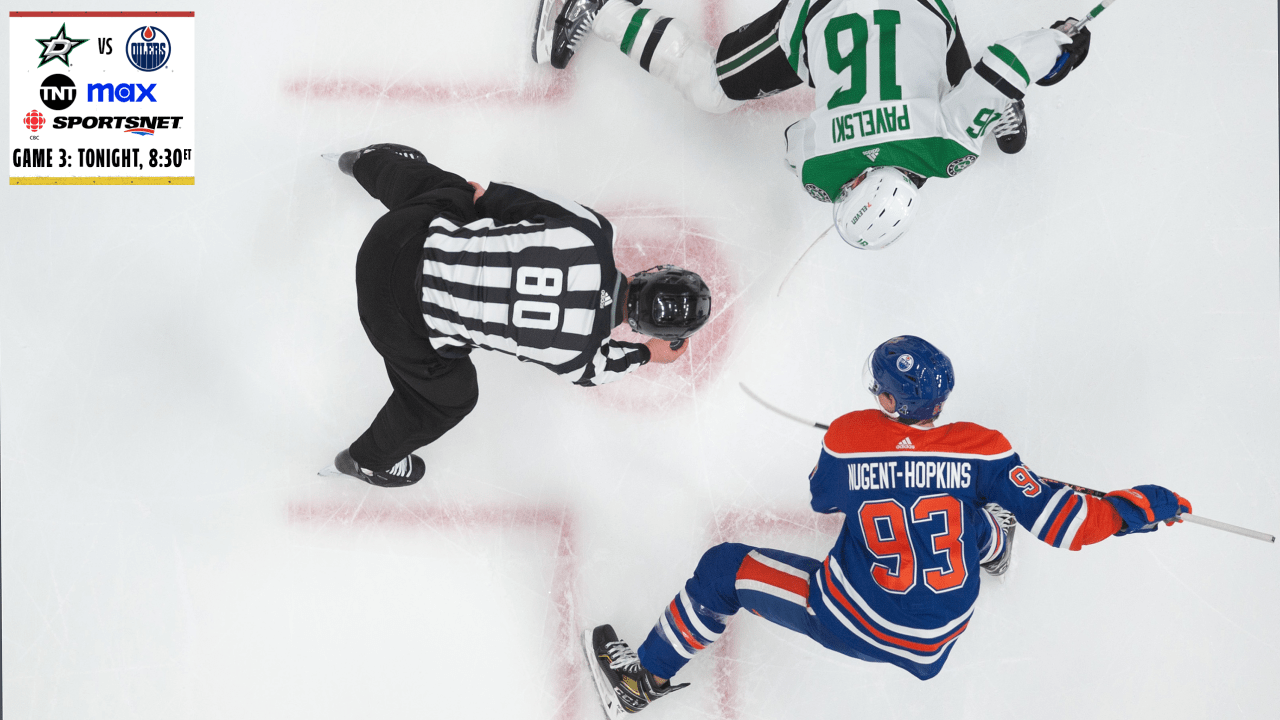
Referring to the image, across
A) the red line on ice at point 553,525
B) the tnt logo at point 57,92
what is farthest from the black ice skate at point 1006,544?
the tnt logo at point 57,92

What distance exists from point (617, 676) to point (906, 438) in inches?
63.1

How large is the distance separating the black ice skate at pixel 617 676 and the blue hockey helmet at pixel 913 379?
1481 millimetres

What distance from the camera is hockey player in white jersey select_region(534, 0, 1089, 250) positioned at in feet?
7.84

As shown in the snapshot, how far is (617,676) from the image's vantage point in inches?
120

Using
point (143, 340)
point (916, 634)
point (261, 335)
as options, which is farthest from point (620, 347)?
point (143, 340)

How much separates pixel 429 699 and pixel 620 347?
1841 millimetres

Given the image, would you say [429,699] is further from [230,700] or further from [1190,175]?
[1190,175]

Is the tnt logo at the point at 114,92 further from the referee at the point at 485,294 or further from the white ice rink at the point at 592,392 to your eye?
the referee at the point at 485,294

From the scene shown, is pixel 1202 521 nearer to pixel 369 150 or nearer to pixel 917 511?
pixel 917 511

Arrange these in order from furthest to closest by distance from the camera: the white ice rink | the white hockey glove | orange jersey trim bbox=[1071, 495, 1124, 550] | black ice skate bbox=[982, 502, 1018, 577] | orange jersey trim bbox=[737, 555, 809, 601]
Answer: the white ice rink < black ice skate bbox=[982, 502, 1018, 577] < orange jersey trim bbox=[737, 555, 809, 601] < the white hockey glove < orange jersey trim bbox=[1071, 495, 1124, 550]

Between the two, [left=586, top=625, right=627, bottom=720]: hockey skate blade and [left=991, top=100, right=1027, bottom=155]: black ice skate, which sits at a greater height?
[left=991, top=100, right=1027, bottom=155]: black ice skate

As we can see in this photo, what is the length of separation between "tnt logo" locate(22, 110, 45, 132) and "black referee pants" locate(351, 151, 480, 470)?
A: 1587mm
